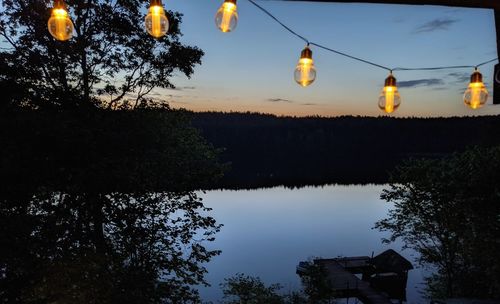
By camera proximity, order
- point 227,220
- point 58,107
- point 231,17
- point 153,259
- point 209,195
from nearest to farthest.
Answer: point 231,17
point 153,259
point 58,107
point 227,220
point 209,195

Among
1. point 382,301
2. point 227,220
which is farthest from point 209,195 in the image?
point 382,301

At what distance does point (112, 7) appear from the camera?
50.3 feet

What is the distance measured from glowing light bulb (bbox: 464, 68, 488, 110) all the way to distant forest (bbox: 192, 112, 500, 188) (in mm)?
100241

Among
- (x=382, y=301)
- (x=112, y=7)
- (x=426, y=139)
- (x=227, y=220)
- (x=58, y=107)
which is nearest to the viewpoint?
(x=58, y=107)

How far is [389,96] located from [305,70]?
1660 mm

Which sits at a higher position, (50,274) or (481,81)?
(481,81)

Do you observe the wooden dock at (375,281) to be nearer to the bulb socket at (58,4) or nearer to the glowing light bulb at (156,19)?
the glowing light bulb at (156,19)

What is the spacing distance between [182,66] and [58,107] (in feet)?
Answer: 17.8

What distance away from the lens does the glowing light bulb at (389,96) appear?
594 centimetres

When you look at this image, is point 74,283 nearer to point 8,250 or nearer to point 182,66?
point 8,250

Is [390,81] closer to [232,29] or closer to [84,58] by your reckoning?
[232,29]

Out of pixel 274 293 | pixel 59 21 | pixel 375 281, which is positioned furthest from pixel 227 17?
pixel 375 281

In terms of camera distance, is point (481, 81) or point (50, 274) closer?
point (481, 81)

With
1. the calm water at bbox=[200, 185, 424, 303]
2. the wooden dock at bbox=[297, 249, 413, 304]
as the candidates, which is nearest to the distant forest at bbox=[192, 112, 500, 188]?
the calm water at bbox=[200, 185, 424, 303]
